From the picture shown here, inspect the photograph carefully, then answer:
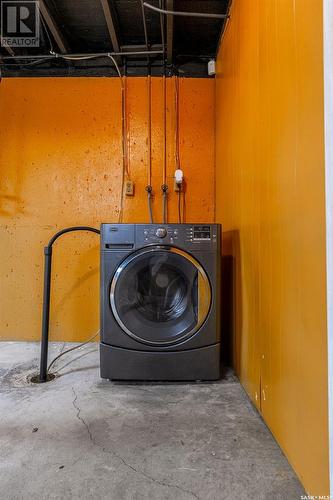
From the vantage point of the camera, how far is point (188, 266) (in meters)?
1.71

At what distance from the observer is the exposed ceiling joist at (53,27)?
1.96 m

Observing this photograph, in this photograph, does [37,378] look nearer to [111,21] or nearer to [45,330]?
[45,330]

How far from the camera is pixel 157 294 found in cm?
180

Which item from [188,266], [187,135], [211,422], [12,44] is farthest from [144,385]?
[12,44]

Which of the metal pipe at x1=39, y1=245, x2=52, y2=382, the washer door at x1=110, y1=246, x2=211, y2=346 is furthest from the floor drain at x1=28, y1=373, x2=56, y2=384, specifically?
the washer door at x1=110, y1=246, x2=211, y2=346

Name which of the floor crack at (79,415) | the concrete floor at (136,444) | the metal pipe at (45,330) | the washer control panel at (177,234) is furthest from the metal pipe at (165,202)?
the floor crack at (79,415)

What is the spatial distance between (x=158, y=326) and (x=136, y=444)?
62cm

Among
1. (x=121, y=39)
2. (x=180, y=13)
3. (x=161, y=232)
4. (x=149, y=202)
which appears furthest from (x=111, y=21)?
(x=161, y=232)

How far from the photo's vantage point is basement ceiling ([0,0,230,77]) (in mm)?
2031

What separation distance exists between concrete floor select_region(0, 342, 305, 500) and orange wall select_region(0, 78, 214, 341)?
0.92 meters

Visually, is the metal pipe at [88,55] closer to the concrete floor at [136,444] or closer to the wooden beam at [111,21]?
the wooden beam at [111,21]

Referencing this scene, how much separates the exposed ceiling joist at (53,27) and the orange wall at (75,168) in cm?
25

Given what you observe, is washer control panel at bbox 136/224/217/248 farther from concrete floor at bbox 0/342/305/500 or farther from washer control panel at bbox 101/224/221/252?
concrete floor at bbox 0/342/305/500

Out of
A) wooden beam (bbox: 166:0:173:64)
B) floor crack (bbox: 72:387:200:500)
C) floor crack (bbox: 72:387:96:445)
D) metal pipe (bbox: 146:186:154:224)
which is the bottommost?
floor crack (bbox: 72:387:200:500)
